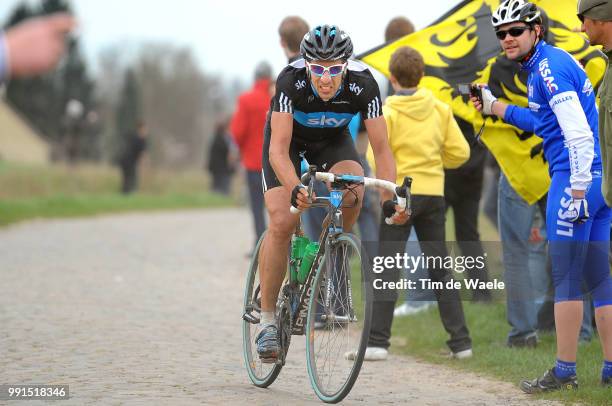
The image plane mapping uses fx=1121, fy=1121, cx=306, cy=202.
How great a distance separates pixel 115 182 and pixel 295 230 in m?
30.1

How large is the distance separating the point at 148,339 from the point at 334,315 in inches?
107

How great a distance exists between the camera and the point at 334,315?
671 cm

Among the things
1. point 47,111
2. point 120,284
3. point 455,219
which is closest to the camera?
point 455,219

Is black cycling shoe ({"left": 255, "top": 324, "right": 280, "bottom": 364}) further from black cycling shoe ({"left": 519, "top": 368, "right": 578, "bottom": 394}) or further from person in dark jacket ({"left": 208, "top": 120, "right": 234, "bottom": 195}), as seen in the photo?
person in dark jacket ({"left": 208, "top": 120, "right": 234, "bottom": 195})

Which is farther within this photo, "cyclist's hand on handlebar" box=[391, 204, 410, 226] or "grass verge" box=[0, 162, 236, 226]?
"grass verge" box=[0, 162, 236, 226]

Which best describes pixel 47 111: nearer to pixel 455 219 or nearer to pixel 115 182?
pixel 115 182

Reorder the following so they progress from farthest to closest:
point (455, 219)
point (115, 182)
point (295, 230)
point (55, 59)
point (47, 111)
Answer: point (47, 111) < point (115, 182) < point (455, 219) < point (295, 230) < point (55, 59)

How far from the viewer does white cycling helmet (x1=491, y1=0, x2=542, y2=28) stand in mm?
7215

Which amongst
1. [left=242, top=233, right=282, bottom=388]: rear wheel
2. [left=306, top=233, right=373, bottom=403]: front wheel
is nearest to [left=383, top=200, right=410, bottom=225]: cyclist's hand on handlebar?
[left=306, top=233, right=373, bottom=403]: front wheel

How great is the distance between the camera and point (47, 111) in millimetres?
87188

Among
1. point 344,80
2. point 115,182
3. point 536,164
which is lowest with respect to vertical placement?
point 115,182

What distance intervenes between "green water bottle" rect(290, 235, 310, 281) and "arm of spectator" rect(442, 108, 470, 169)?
211 cm

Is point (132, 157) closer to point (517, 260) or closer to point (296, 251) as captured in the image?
point (517, 260)

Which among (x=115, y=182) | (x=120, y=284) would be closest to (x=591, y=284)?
(x=120, y=284)
